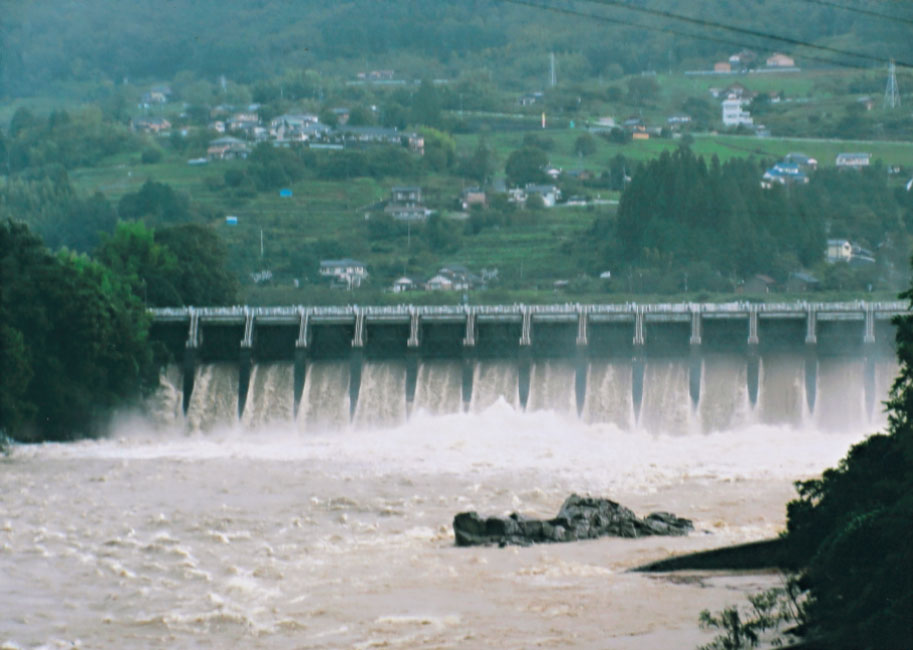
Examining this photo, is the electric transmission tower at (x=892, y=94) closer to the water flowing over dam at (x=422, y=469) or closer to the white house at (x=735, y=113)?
the white house at (x=735, y=113)

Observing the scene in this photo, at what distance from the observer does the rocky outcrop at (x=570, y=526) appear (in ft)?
154

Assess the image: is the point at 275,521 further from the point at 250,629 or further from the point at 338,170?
the point at 338,170

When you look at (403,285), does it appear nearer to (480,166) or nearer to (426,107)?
(480,166)

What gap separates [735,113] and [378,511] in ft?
453

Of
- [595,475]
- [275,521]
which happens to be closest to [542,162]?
[595,475]

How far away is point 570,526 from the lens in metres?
47.6

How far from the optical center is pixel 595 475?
63.2 metres

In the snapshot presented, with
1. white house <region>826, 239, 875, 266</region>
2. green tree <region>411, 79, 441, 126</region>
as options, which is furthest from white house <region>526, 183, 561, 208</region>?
green tree <region>411, 79, 441, 126</region>

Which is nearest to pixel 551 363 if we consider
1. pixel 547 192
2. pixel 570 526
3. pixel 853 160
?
pixel 570 526

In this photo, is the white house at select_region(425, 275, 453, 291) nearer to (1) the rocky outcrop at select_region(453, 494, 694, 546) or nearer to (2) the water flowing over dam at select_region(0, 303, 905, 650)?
(2) the water flowing over dam at select_region(0, 303, 905, 650)

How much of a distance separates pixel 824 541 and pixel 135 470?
36288 mm

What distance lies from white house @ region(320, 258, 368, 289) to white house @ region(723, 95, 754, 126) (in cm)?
6329

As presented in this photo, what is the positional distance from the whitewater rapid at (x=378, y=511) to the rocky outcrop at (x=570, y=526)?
73cm

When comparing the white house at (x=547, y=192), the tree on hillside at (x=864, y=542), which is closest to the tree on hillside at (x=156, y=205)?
the white house at (x=547, y=192)
